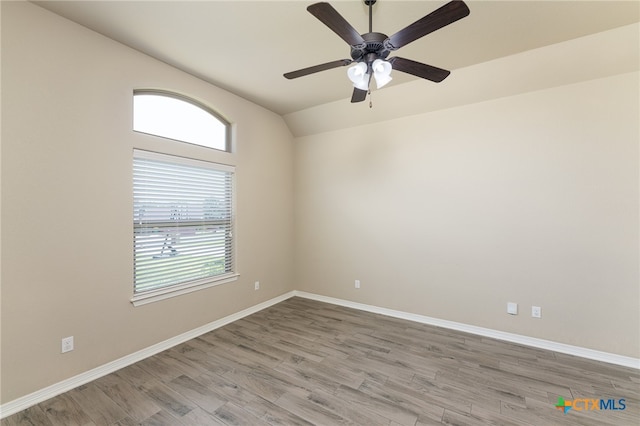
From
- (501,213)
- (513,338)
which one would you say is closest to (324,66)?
(501,213)

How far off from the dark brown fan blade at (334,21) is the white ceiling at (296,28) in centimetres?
55

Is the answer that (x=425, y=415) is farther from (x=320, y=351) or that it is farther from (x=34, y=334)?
(x=34, y=334)

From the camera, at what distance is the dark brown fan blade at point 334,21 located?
54.0 inches

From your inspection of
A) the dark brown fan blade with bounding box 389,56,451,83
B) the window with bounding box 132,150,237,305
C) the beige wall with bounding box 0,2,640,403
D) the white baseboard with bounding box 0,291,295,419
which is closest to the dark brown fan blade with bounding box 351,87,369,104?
the dark brown fan blade with bounding box 389,56,451,83

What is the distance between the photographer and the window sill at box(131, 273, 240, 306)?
2.63 metres

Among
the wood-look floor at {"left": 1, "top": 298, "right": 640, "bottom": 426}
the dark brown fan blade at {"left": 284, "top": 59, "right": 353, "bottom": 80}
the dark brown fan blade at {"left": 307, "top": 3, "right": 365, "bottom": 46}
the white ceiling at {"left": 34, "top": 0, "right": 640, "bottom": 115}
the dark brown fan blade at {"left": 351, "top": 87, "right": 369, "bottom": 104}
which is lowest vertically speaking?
the wood-look floor at {"left": 1, "top": 298, "right": 640, "bottom": 426}

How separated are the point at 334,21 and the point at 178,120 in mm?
2283

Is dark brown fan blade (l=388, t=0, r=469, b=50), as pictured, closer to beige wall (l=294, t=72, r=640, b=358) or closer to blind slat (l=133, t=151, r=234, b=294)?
beige wall (l=294, t=72, r=640, b=358)

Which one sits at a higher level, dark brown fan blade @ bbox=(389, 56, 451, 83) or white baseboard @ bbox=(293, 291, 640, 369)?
dark brown fan blade @ bbox=(389, 56, 451, 83)

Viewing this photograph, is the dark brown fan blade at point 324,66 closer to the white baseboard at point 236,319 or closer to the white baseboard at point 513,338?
the white baseboard at point 236,319

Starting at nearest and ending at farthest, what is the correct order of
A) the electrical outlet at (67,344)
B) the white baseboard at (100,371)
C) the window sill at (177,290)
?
the white baseboard at (100,371)
the electrical outlet at (67,344)
the window sill at (177,290)

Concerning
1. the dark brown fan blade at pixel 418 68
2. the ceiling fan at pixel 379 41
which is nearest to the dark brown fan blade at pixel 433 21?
the ceiling fan at pixel 379 41

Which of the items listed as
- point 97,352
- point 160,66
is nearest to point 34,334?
point 97,352
